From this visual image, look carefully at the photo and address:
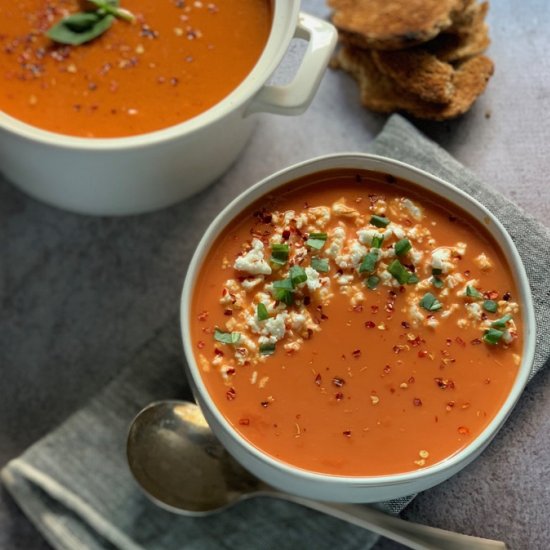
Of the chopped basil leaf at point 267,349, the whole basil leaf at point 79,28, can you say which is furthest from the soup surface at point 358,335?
the whole basil leaf at point 79,28

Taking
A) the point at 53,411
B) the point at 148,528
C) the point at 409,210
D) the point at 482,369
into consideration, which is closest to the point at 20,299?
the point at 53,411

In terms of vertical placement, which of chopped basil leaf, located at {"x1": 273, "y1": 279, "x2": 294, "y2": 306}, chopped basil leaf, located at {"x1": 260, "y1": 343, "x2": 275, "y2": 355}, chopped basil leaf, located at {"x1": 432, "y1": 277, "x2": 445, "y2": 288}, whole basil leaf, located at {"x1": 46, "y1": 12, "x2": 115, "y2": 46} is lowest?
chopped basil leaf, located at {"x1": 260, "y1": 343, "x2": 275, "y2": 355}

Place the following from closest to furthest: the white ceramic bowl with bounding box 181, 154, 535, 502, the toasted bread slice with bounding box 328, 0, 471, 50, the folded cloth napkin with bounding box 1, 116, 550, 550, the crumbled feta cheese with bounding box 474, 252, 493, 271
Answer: the white ceramic bowl with bounding box 181, 154, 535, 502 < the crumbled feta cheese with bounding box 474, 252, 493, 271 < the folded cloth napkin with bounding box 1, 116, 550, 550 < the toasted bread slice with bounding box 328, 0, 471, 50

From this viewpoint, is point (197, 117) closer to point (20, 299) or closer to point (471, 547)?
point (20, 299)

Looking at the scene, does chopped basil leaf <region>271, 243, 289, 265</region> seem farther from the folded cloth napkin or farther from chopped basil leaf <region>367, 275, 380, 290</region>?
the folded cloth napkin

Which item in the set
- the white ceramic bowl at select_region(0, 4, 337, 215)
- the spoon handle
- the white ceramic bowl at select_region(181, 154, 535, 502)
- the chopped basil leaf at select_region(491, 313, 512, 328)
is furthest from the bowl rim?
the spoon handle

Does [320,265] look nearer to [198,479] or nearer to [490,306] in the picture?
[490,306]
